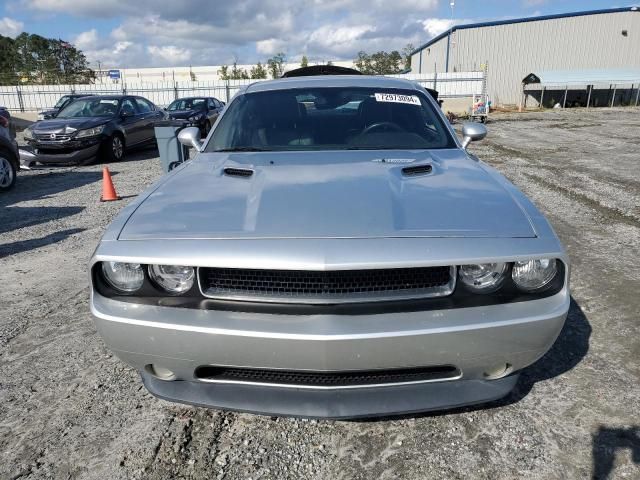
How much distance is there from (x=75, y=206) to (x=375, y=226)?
6301 mm

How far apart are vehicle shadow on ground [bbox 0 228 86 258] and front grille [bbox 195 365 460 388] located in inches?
160

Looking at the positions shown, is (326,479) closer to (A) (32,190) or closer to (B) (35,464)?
(B) (35,464)

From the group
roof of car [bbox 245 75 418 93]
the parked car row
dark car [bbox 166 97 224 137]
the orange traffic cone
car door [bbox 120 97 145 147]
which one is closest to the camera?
roof of car [bbox 245 75 418 93]

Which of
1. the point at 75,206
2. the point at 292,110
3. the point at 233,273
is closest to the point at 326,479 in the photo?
the point at 233,273

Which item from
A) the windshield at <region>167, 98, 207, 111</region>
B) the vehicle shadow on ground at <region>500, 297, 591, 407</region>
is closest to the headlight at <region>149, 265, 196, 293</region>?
the vehicle shadow on ground at <region>500, 297, 591, 407</region>

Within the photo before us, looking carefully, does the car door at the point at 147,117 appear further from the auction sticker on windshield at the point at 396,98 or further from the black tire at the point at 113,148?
the auction sticker on windshield at the point at 396,98

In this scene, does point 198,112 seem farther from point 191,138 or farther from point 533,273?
point 533,273

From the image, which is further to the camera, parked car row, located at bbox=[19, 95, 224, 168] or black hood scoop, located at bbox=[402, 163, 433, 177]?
parked car row, located at bbox=[19, 95, 224, 168]

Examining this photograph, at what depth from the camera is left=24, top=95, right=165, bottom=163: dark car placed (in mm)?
9992

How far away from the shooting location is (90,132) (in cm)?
1033

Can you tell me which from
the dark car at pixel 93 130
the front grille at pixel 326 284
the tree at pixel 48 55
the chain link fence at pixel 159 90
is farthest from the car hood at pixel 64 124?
the tree at pixel 48 55

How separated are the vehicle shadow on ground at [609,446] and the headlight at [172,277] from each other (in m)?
1.78

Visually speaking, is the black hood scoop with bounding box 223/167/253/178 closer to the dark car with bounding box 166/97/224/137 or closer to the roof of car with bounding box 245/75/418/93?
the roof of car with bounding box 245/75/418/93

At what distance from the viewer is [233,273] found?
1846 mm
